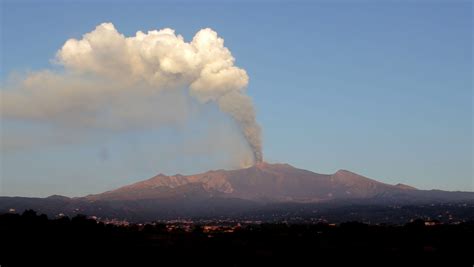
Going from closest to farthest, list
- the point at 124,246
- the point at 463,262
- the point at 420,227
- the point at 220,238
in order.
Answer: the point at 463,262, the point at 124,246, the point at 220,238, the point at 420,227

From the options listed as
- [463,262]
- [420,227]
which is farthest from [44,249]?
[420,227]

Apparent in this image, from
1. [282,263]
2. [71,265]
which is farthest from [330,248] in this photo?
[71,265]

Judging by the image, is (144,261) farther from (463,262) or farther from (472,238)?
(472,238)

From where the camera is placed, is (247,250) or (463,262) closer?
(463,262)

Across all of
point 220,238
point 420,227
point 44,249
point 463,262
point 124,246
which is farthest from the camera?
point 420,227

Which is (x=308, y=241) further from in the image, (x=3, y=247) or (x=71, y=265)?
(x=3, y=247)

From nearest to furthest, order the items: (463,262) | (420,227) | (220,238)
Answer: (463,262), (220,238), (420,227)
